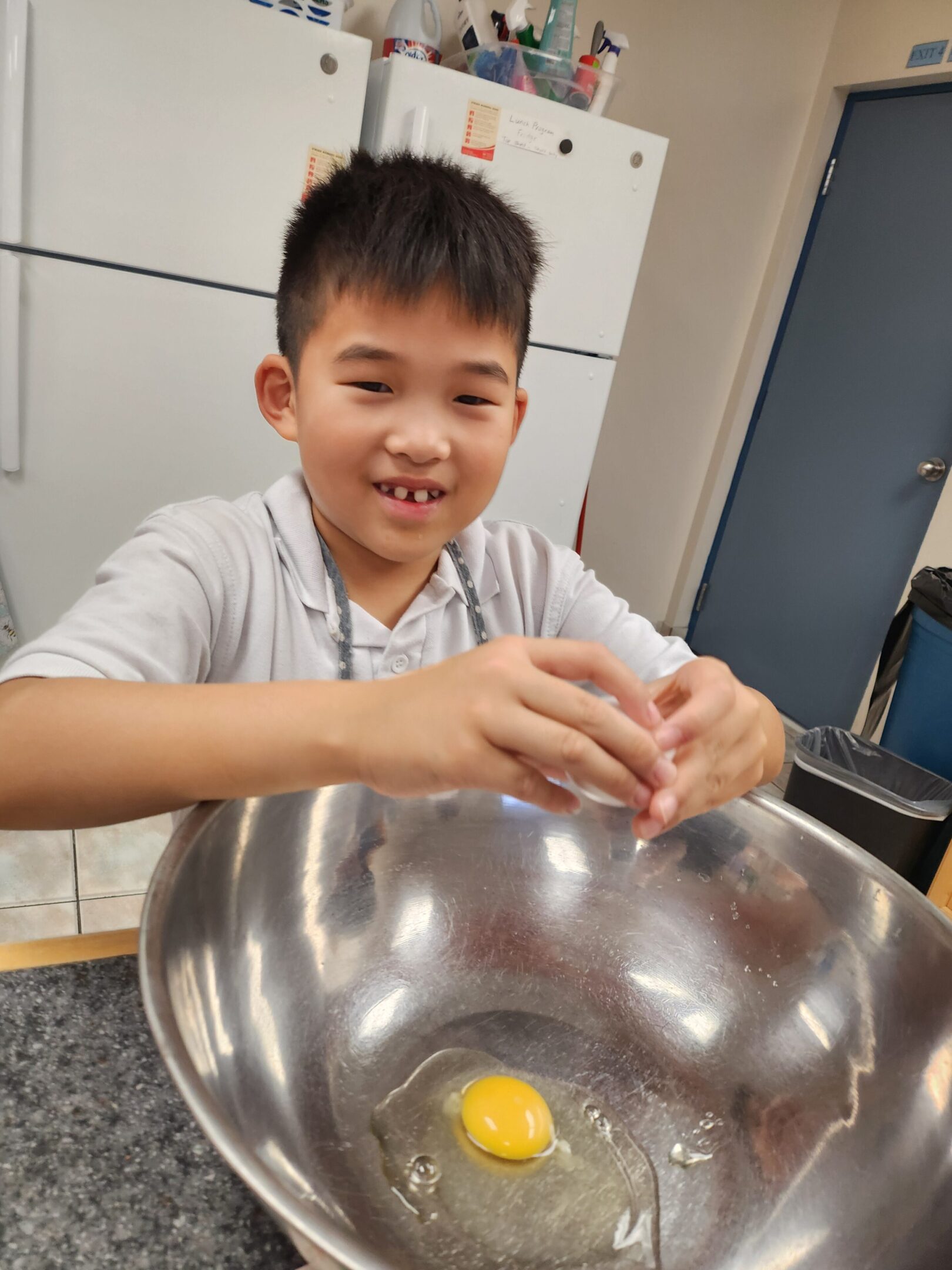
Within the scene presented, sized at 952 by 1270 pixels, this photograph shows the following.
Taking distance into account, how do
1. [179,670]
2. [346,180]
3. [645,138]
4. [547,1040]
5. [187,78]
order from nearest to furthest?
[547,1040], [179,670], [346,180], [187,78], [645,138]

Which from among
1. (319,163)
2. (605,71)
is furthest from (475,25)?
(319,163)

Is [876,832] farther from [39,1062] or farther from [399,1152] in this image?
[39,1062]

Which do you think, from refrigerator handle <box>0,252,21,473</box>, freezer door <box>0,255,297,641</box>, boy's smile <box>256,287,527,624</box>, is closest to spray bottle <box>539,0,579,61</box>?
freezer door <box>0,255,297,641</box>

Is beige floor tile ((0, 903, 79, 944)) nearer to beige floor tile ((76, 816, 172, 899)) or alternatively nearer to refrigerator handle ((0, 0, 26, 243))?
beige floor tile ((76, 816, 172, 899))

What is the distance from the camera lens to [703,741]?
20.7 inches

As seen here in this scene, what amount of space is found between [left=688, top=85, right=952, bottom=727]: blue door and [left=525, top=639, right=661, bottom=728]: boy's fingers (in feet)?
7.66

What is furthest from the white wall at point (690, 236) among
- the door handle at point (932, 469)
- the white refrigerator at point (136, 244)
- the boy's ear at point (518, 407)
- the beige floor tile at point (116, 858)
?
the boy's ear at point (518, 407)

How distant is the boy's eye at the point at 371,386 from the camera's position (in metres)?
0.71

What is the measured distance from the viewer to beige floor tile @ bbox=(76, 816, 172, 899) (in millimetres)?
1598

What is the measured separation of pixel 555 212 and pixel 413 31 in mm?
509

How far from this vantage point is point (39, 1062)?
1.51 feet

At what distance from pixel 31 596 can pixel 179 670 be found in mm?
1410

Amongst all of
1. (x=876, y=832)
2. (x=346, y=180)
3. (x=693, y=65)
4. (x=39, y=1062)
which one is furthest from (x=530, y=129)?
(x=39, y=1062)

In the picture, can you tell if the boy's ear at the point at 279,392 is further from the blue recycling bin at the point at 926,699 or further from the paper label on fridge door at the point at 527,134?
the blue recycling bin at the point at 926,699
